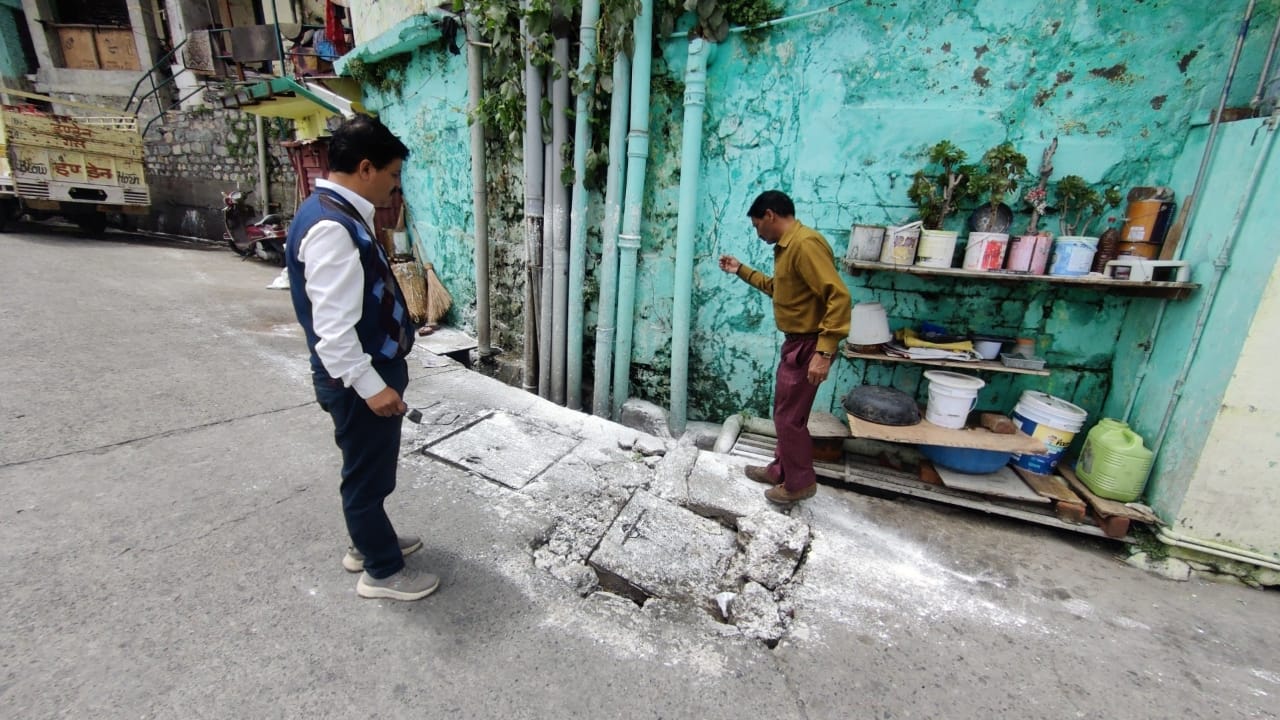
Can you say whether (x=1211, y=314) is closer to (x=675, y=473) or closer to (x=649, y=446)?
(x=675, y=473)

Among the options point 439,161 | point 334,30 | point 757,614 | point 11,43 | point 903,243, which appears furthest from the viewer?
point 11,43

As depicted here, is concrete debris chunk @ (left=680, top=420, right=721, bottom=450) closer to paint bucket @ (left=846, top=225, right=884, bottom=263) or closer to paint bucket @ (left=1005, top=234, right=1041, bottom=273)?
paint bucket @ (left=846, top=225, right=884, bottom=263)

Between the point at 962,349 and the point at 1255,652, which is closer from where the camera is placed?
the point at 1255,652

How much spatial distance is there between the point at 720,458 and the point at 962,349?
1769 millimetres

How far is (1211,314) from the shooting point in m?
2.80

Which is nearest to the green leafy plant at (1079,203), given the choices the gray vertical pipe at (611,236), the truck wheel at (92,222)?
the gray vertical pipe at (611,236)

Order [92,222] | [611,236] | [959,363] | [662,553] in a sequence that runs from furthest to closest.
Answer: [92,222] < [611,236] < [959,363] < [662,553]

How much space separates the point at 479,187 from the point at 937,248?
4119mm

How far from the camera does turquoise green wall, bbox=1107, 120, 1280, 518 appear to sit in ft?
8.45

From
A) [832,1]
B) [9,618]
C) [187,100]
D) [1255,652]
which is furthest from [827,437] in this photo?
[187,100]

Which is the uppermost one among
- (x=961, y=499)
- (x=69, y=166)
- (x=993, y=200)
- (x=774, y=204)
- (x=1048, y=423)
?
(x=69, y=166)

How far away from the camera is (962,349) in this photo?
11.1 feet

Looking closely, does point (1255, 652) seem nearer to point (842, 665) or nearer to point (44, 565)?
point (842, 665)

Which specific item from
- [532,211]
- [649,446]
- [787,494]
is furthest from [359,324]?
[532,211]
